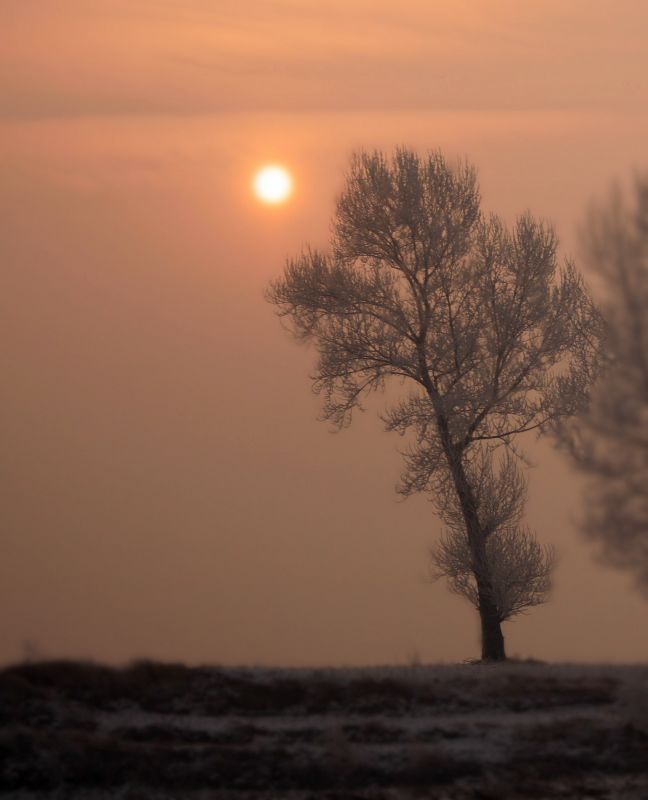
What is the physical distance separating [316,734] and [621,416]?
765 centimetres

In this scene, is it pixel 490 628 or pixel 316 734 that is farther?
pixel 490 628

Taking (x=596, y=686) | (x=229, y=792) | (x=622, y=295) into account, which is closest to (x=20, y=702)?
(x=229, y=792)

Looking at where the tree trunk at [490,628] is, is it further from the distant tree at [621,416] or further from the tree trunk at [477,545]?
the distant tree at [621,416]

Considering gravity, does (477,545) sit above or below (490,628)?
above

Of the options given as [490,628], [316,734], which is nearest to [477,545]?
[490,628]

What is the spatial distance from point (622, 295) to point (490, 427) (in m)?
6.23

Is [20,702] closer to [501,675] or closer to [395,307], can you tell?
Answer: [501,675]

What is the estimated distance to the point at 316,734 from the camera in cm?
1708

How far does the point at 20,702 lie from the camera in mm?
18156

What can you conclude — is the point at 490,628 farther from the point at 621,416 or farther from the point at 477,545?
the point at 621,416

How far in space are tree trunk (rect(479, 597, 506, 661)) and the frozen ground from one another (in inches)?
270

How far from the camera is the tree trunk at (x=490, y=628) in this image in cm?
2666

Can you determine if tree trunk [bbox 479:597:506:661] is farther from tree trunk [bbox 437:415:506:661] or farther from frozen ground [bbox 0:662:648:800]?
frozen ground [bbox 0:662:648:800]

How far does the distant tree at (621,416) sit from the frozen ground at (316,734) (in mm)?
2347
